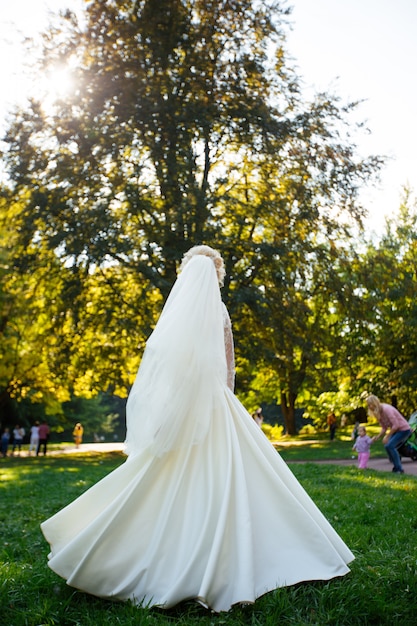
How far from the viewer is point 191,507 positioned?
4020 mm

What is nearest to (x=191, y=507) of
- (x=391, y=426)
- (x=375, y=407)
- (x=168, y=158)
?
(x=375, y=407)

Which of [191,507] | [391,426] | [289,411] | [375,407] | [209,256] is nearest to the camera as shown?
[191,507]

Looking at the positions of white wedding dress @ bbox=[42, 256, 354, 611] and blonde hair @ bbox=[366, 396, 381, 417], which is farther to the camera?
blonde hair @ bbox=[366, 396, 381, 417]

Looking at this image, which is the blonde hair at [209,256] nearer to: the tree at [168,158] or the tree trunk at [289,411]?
the tree at [168,158]

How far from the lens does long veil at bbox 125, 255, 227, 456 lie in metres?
4.27

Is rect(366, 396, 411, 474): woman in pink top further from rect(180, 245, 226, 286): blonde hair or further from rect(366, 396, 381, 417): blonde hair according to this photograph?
rect(180, 245, 226, 286): blonde hair

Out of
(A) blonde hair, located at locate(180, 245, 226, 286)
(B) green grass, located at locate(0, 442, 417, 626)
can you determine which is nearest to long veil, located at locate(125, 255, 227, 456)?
(A) blonde hair, located at locate(180, 245, 226, 286)

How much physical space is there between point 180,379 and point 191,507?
2.98ft

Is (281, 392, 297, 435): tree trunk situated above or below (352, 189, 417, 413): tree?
below

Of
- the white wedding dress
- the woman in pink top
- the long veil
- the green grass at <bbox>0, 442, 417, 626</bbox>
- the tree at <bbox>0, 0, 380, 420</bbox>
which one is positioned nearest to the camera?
the green grass at <bbox>0, 442, 417, 626</bbox>

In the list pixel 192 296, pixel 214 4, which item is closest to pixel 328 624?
pixel 192 296

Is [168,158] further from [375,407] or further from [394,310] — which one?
[394,310]

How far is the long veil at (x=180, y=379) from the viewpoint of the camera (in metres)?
4.27

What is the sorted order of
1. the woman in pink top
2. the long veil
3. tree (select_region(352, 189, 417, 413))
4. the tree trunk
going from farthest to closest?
the tree trunk → tree (select_region(352, 189, 417, 413)) → the woman in pink top → the long veil
